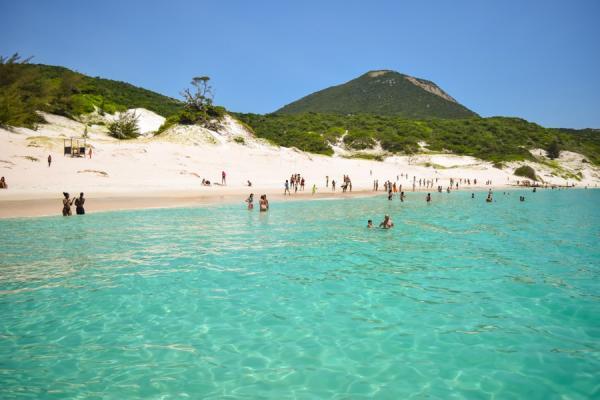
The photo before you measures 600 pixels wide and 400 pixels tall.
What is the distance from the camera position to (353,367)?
20.1 ft

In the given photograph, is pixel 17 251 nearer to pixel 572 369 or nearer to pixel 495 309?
pixel 495 309

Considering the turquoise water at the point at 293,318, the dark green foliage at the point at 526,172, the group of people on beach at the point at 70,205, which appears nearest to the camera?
the turquoise water at the point at 293,318

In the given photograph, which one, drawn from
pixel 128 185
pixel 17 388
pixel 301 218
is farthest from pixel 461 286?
pixel 128 185

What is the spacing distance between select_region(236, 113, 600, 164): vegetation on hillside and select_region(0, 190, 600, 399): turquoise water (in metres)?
67.0

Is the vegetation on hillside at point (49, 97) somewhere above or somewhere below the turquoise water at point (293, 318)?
above

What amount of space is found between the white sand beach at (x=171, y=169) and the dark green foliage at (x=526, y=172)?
1820 mm

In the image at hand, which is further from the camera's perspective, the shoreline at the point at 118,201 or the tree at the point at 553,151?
the tree at the point at 553,151

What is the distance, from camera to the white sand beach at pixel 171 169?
30.1 meters

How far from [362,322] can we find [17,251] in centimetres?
1211

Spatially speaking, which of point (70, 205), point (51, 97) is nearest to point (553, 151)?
point (70, 205)

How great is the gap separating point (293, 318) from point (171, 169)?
3811cm

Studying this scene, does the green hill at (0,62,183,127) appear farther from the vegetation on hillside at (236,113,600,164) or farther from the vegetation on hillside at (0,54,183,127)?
the vegetation on hillside at (236,113,600,164)

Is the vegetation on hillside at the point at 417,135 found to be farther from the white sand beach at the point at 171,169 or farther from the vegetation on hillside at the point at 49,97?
the vegetation on hillside at the point at 49,97

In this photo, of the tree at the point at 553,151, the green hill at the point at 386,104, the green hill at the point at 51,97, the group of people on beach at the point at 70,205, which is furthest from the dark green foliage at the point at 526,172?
the green hill at the point at 386,104
